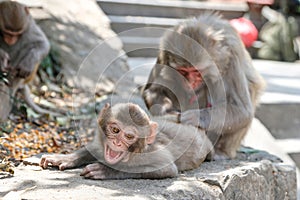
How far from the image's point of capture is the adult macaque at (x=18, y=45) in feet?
23.3

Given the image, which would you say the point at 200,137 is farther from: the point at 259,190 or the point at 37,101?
the point at 37,101

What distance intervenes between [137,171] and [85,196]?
71 centimetres

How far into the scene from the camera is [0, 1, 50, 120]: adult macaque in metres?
7.11

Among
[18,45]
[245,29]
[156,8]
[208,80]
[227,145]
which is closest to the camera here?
[208,80]

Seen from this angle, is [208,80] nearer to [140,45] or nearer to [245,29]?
[140,45]

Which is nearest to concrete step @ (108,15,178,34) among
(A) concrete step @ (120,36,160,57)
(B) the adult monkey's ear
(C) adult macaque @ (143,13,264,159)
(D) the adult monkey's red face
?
(A) concrete step @ (120,36,160,57)

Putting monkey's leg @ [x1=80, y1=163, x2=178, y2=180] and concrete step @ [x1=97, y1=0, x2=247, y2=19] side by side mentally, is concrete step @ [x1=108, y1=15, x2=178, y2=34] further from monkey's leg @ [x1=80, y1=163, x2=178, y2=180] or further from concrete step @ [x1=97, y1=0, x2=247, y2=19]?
monkey's leg @ [x1=80, y1=163, x2=178, y2=180]

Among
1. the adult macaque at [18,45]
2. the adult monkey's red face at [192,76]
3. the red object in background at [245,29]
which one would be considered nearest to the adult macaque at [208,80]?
the adult monkey's red face at [192,76]

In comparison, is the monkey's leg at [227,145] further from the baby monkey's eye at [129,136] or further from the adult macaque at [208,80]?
the baby monkey's eye at [129,136]

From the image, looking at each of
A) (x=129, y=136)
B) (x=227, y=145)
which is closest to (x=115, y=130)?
(x=129, y=136)

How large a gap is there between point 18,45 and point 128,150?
3.31 m

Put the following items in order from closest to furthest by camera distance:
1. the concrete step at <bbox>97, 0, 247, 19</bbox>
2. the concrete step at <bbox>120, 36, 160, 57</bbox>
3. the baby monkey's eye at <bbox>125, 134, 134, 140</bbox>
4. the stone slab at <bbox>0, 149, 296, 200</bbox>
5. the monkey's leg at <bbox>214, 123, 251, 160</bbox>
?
the stone slab at <bbox>0, 149, 296, 200</bbox>, the baby monkey's eye at <bbox>125, 134, 134, 140</bbox>, the monkey's leg at <bbox>214, 123, 251, 160</bbox>, the concrete step at <bbox>120, 36, 160, 57</bbox>, the concrete step at <bbox>97, 0, 247, 19</bbox>

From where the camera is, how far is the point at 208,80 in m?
5.97

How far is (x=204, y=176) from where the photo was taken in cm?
515
